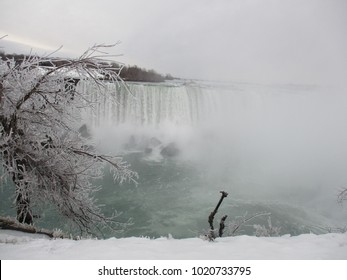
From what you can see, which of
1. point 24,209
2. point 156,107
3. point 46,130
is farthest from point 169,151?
point 46,130

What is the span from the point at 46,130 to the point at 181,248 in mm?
3555

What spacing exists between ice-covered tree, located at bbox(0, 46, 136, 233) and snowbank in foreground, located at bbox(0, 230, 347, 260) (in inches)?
68.9

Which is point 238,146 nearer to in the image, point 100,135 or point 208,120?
point 208,120

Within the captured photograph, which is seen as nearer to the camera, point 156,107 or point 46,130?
point 46,130

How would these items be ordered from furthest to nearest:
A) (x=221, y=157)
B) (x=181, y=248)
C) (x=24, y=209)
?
1. (x=221, y=157)
2. (x=24, y=209)
3. (x=181, y=248)

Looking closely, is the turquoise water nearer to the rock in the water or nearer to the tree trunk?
the rock in the water

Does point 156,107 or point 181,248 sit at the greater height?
point 156,107

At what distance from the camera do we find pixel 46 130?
5270mm

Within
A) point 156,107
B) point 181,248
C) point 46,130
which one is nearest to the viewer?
point 181,248

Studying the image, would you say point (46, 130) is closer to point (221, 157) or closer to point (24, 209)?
point (24, 209)

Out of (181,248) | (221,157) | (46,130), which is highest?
(46,130)

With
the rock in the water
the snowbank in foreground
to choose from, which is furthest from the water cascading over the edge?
the snowbank in foreground
